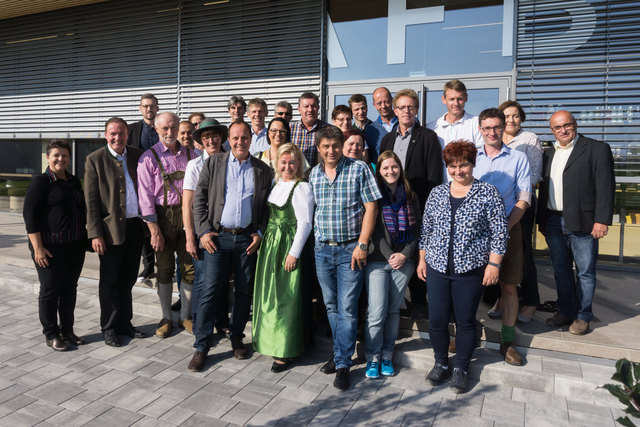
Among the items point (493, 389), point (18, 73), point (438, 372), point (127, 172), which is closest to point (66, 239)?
point (127, 172)

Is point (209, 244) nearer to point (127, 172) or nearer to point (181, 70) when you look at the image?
point (127, 172)

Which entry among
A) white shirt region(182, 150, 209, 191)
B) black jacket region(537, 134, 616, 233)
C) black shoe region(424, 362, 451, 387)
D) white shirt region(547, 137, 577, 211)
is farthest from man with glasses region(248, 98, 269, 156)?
black jacket region(537, 134, 616, 233)

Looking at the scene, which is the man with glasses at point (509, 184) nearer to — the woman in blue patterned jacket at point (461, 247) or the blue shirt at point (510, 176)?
the blue shirt at point (510, 176)

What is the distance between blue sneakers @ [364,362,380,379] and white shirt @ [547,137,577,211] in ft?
6.90

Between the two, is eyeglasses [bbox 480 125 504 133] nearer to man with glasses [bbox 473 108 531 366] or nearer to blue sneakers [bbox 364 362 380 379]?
man with glasses [bbox 473 108 531 366]

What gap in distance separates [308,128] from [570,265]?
2.71m

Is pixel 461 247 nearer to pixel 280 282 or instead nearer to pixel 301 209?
pixel 301 209

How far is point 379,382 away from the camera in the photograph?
3.32 m

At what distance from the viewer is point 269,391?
319cm

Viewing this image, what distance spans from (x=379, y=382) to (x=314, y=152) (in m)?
2.10

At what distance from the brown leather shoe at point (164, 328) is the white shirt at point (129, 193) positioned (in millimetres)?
1102

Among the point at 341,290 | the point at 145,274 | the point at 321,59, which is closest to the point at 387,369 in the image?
the point at 341,290

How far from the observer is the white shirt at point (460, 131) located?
3.78 meters

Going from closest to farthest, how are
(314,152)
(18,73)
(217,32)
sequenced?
1. (314,152)
2. (217,32)
3. (18,73)
